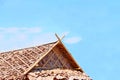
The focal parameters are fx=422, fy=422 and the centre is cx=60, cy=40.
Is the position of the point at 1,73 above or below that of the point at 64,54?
below

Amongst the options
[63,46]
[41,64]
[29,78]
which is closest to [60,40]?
[63,46]

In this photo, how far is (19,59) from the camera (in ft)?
80.9

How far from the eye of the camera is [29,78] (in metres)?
22.8

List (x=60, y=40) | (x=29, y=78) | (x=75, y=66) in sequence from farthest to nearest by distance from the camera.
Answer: (x=75, y=66) → (x=60, y=40) → (x=29, y=78)

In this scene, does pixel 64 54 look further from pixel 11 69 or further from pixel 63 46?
pixel 11 69

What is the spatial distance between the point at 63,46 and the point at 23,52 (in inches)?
102

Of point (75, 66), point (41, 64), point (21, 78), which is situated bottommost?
point (21, 78)

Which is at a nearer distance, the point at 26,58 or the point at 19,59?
the point at 26,58

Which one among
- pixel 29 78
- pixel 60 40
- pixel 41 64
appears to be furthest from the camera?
pixel 60 40

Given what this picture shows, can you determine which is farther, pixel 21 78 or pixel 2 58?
pixel 2 58

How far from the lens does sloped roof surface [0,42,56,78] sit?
Result: 23453 mm

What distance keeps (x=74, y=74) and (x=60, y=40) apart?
265 centimetres

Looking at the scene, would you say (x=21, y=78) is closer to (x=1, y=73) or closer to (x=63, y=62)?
(x=1, y=73)

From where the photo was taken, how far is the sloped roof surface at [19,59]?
23.5 m
